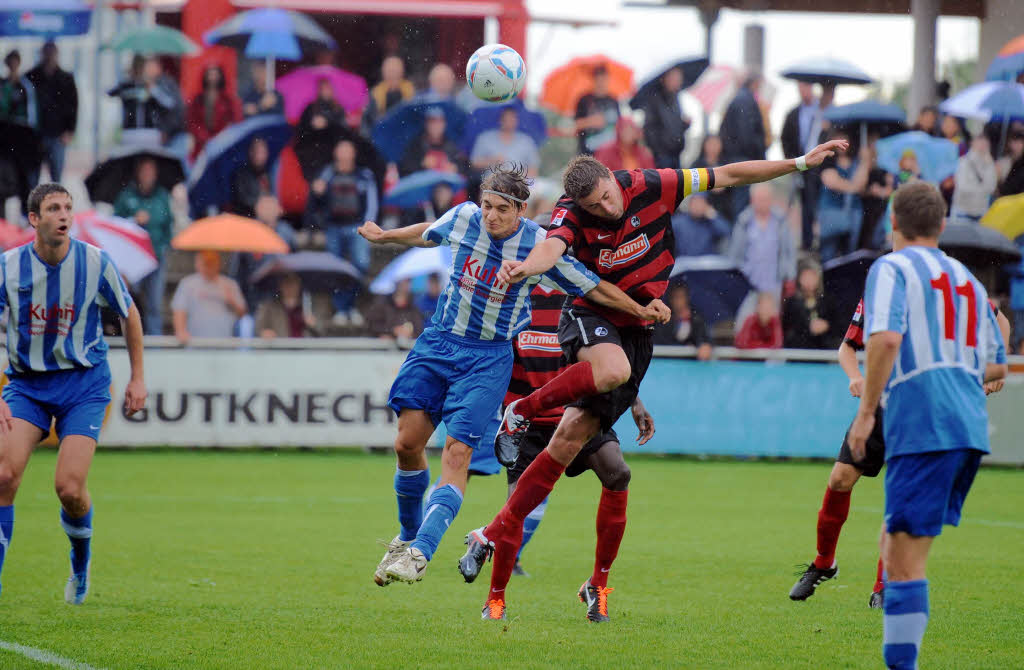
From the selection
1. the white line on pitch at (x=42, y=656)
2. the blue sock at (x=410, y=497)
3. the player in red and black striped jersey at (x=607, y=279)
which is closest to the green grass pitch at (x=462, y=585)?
the white line on pitch at (x=42, y=656)

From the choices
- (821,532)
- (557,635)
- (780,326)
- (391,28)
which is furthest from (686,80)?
(557,635)

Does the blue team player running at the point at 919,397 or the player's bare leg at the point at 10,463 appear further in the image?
the player's bare leg at the point at 10,463

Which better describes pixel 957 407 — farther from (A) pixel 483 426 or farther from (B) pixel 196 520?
(B) pixel 196 520

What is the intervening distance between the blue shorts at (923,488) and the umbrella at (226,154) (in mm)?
12222

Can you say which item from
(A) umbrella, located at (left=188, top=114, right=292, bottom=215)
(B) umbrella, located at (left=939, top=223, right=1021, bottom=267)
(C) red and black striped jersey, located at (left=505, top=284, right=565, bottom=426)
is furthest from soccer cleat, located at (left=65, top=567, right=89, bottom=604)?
(B) umbrella, located at (left=939, top=223, right=1021, bottom=267)

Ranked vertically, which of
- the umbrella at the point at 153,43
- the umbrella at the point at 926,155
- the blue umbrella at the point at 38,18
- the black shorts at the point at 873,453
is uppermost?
the blue umbrella at the point at 38,18

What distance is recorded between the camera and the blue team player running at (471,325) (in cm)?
682

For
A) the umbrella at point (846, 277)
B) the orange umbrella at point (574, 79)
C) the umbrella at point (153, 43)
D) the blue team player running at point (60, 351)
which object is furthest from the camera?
the orange umbrella at point (574, 79)

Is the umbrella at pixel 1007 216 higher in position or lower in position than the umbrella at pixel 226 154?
lower

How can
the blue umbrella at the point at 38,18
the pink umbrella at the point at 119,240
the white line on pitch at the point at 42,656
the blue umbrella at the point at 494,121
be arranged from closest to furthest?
the white line on pitch at the point at 42,656, the pink umbrella at the point at 119,240, the blue umbrella at the point at 494,121, the blue umbrella at the point at 38,18

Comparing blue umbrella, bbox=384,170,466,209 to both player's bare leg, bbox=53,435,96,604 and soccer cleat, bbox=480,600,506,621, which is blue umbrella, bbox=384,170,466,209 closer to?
player's bare leg, bbox=53,435,96,604

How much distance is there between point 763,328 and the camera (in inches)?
607

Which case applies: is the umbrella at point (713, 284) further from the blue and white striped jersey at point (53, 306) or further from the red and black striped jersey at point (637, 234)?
the blue and white striped jersey at point (53, 306)

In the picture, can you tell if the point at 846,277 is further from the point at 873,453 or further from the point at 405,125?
the point at 873,453
